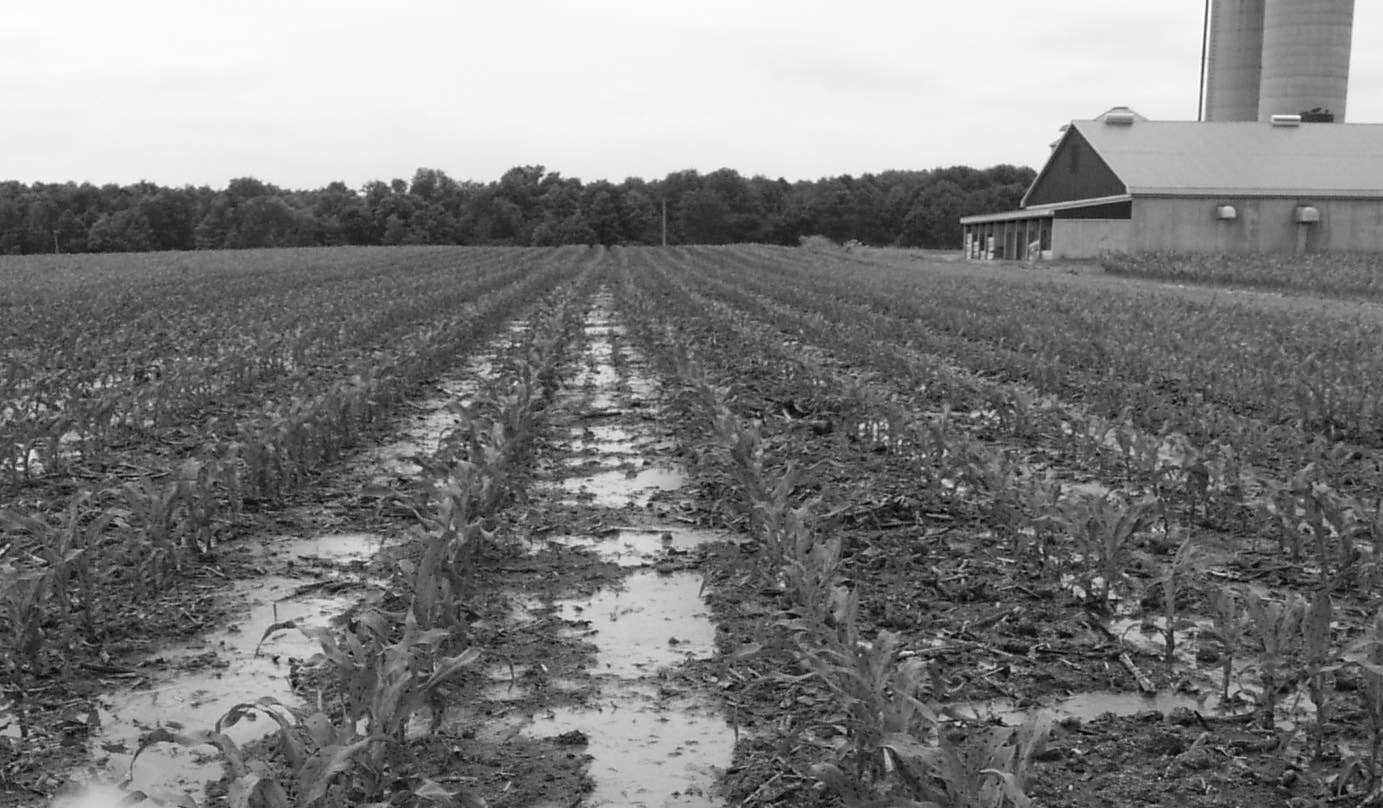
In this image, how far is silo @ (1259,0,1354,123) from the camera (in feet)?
160

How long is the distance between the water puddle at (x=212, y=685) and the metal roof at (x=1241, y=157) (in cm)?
3848

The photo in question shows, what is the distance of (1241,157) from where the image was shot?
43094mm

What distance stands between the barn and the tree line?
39893 mm

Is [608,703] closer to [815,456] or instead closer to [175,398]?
[815,456]

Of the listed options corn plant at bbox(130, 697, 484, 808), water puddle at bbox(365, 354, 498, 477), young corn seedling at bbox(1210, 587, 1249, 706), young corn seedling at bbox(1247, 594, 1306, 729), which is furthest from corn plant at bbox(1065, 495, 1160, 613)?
water puddle at bbox(365, 354, 498, 477)

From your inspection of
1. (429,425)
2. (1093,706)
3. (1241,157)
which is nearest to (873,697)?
(1093,706)

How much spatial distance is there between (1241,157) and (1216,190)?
3.50 metres

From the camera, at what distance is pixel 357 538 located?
681 cm

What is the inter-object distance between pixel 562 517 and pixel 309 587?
179 centimetres

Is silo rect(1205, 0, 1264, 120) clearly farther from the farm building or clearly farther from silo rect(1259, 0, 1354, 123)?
silo rect(1259, 0, 1354, 123)

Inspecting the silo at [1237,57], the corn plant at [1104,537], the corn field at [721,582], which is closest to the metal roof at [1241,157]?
the silo at [1237,57]

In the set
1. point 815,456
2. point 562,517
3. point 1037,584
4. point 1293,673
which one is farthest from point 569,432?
point 1293,673

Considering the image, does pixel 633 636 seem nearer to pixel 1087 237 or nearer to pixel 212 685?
pixel 212 685

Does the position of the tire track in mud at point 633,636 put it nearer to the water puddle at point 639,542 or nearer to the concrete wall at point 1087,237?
the water puddle at point 639,542
